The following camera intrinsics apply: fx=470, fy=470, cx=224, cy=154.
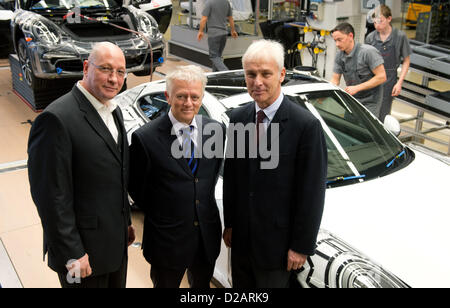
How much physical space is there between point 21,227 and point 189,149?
2.40 m

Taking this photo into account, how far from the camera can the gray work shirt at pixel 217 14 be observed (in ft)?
26.5

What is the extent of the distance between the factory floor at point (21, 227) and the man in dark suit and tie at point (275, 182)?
1153mm

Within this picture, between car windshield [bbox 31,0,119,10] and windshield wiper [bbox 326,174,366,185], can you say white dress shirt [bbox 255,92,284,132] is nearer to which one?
windshield wiper [bbox 326,174,366,185]

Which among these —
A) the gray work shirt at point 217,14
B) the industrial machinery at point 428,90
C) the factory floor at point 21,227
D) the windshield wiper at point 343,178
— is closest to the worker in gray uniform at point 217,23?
the gray work shirt at point 217,14

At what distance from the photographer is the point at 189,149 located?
216cm

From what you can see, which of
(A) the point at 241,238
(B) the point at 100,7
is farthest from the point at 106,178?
(B) the point at 100,7

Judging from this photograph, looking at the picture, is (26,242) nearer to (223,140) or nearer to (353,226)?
(223,140)

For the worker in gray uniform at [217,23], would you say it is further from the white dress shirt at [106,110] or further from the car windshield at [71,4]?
the white dress shirt at [106,110]

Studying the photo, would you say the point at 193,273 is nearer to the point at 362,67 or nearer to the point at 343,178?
the point at 343,178

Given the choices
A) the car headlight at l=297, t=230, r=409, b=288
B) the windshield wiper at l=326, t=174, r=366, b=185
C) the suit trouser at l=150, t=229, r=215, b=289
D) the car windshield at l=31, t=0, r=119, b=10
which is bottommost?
the suit trouser at l=150, t=229, r=215, b=289

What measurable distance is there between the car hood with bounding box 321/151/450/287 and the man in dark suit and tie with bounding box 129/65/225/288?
27.0 inches

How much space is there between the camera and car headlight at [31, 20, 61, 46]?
19.7ft

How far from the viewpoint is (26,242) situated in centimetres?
370

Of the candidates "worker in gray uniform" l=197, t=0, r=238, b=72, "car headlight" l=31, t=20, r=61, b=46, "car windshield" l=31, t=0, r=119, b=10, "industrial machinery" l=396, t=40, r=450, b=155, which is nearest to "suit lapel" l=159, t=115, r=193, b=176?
"industrial machinery" l=396, t=40, r=450, b=155
